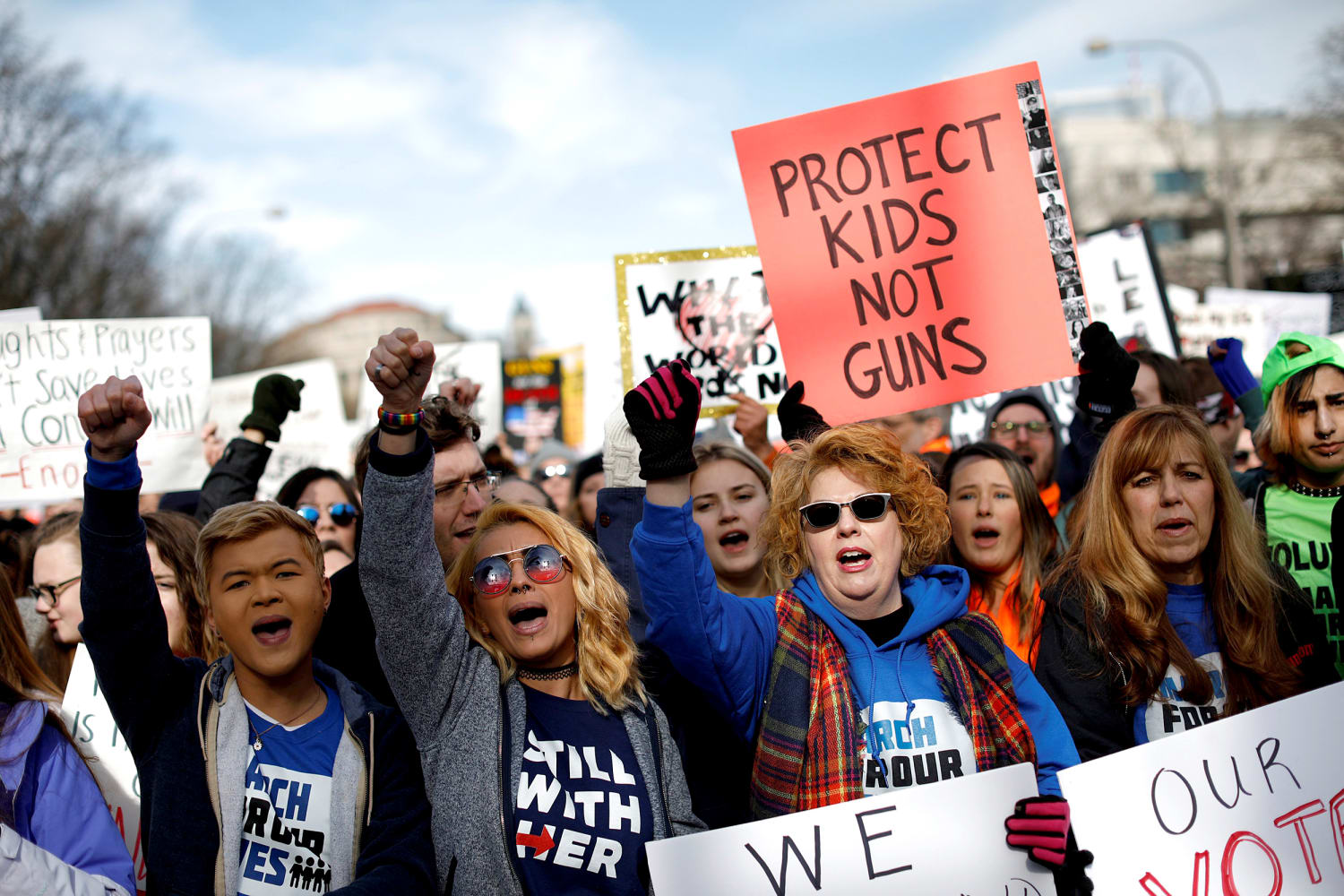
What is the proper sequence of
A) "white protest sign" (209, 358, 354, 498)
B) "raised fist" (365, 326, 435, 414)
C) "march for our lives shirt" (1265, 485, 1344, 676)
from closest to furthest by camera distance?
"raised fist" (365, 326, 435, 414) < "march for our lives shirt" (1265, 485, 1344, 676) < "white protest sign" (209, 358, 354, 498)

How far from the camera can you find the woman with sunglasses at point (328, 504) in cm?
477

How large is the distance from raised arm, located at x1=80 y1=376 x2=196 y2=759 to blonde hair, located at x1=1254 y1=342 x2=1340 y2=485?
3.50 metres

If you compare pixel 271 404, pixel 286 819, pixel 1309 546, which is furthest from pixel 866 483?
pixel 271 404

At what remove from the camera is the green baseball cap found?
3.61 metres

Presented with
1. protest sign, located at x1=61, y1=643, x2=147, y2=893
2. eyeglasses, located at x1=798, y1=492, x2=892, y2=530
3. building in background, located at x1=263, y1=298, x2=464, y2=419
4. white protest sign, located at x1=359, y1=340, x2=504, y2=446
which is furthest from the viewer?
building in background, located at x1=263, y1=298, x2=464, y2=419

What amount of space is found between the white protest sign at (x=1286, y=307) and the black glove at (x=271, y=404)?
7.16 m

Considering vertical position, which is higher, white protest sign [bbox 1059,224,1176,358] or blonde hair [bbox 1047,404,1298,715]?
white protest sign [bbox 1059,224,1176,358]

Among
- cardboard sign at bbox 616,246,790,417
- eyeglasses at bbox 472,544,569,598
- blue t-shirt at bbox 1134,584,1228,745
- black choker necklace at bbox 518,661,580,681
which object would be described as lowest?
blue t-shirt at bbox 1134,584,1228,745

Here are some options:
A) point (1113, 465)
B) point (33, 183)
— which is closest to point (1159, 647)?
point (1113, 465)

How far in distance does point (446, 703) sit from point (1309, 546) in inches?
111

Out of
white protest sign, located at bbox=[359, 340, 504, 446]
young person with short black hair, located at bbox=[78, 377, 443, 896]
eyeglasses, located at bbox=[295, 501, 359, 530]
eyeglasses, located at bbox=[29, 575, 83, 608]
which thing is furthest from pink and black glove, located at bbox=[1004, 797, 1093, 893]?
white protest sign, located at bbox=[359, 340, 504, 446]

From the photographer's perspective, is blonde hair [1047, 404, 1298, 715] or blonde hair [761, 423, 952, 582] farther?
→ blonde hair [1047, 404, 1298, 715]

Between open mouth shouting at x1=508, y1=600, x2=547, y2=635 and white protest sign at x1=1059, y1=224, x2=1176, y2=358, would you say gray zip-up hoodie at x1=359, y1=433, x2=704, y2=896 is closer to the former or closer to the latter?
open mouth shouting at x1=508, y1=600, x2=547, y2=635

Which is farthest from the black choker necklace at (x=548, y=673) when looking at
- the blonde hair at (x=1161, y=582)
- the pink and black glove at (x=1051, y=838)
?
the blonde hair at (x=1161, y=582)
